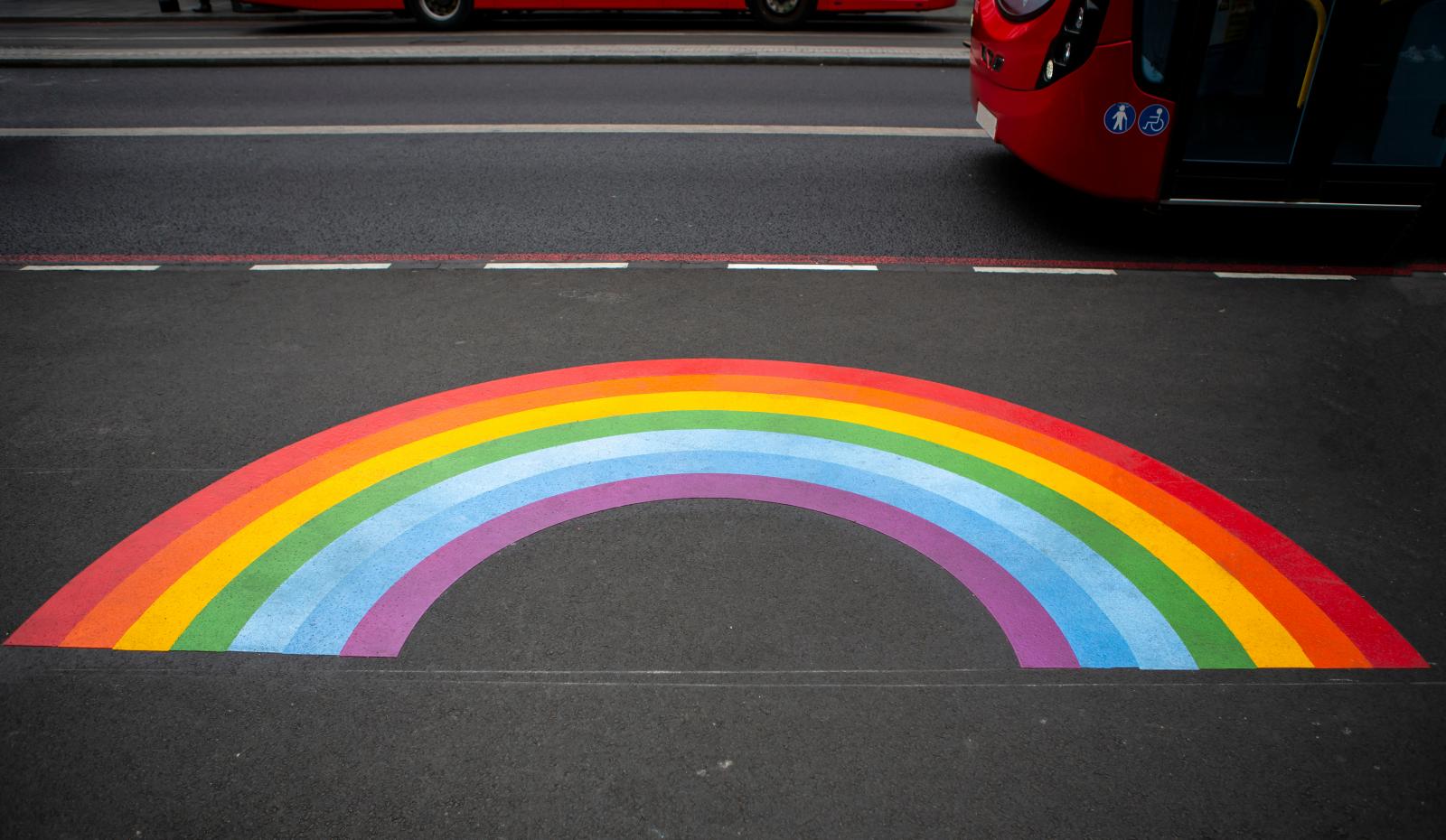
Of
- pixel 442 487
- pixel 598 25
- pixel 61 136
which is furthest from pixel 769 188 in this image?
pixel 598 25

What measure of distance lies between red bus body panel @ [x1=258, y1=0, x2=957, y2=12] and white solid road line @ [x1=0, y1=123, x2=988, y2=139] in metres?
5.15

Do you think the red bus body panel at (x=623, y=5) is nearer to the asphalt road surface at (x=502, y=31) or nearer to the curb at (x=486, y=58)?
the asphalt road surface at (x=502, y=31)

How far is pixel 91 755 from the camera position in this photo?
2.86 meters

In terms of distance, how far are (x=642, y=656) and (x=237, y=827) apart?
1257 millimetres

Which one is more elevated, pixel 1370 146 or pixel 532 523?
pixel 1370 146

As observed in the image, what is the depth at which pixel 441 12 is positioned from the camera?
14875mm

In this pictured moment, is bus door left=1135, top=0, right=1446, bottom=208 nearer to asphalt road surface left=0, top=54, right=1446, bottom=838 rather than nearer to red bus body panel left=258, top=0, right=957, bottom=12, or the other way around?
asphalt road surface left=0, top=54, right=1446, bottom=838

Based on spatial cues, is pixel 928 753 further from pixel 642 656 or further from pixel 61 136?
pixel 61 136

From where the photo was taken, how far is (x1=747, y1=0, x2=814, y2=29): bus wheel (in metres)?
15.1

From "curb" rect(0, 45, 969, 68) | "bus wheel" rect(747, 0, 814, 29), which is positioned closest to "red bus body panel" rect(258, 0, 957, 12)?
"bus wheel" rect(747, 0, 814, 29)

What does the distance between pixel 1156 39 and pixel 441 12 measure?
11.8 meters

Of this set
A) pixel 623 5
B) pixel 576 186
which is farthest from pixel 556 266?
pixel 623 5

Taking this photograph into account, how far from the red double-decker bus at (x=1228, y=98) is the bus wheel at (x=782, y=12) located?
28.1ft

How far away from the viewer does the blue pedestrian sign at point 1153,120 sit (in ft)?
21.0
